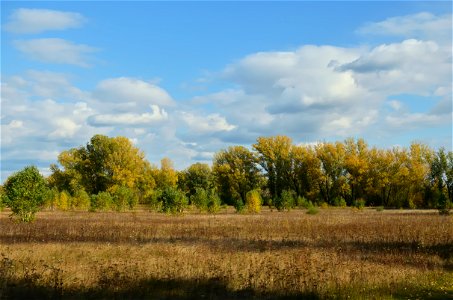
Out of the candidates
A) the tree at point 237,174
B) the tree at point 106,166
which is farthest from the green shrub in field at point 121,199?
the tree at point 237,174

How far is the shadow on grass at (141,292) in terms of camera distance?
10891 mm

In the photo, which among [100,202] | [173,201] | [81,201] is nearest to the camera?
[173,201]

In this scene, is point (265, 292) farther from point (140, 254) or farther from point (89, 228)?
point (89, 228)

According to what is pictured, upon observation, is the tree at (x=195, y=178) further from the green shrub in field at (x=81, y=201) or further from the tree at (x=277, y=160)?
the green shrub in field at (x=81, y=201)

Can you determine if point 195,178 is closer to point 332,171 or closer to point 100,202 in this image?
point 332,171

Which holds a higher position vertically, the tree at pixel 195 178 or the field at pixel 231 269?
the tree at pixel 195 178

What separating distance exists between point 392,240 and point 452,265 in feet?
21.1

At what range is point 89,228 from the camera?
27.5 meters

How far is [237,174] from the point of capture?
84.1m

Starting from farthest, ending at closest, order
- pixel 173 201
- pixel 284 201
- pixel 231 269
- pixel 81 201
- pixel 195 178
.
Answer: pixel 195 178 → pixel 81 201 → pixel 284 201 → pixel 173 201 → pixel 231 269

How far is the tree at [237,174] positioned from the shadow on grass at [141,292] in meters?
71.3

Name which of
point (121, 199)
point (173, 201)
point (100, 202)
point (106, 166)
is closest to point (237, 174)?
point (106, 166)

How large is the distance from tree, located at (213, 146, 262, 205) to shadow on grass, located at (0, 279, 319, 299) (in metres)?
71.3

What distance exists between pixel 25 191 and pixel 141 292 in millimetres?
21076
